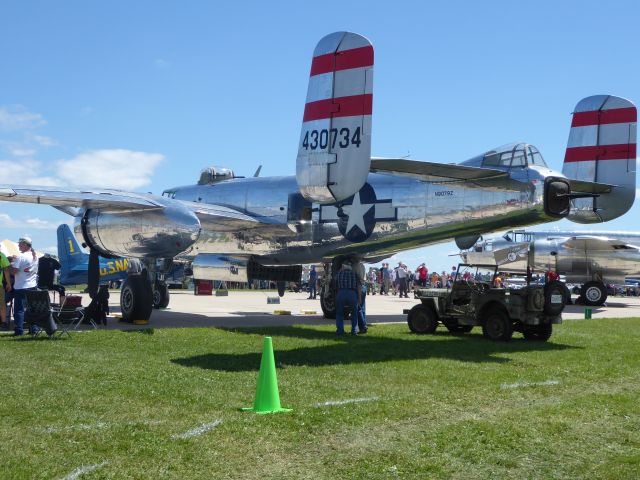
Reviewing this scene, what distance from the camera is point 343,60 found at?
12.3 metres

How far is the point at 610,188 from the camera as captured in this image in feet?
48.8

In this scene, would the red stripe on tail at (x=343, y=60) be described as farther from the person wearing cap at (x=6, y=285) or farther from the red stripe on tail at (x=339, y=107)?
the person wearing cap at (x=6, y=285)

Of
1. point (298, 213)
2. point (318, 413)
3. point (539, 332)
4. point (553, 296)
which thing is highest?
point (298, 213)

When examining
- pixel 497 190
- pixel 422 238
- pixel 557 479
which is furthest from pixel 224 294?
pixel 557 479

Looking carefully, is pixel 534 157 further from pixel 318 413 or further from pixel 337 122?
pixel 318 413

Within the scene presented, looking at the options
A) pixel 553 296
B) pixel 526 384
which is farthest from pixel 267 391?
pixel 553 296

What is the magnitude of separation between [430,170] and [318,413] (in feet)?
22.5

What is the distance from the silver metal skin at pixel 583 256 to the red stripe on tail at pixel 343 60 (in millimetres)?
20466

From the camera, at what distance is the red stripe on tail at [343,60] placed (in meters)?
12.0

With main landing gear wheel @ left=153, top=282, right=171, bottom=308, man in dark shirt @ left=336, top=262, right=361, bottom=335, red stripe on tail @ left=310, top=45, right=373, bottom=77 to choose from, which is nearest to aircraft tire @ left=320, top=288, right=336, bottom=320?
man in dark shirt @ left=336, top=262, right=361, bottom=335

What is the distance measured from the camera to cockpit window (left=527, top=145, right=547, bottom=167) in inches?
561

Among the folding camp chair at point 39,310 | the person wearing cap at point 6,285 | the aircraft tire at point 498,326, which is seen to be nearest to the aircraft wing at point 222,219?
the person wearing cap at point 6,285

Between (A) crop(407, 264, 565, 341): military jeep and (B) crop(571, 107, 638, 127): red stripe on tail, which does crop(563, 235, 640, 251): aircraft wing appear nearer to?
(B) crop(571, 107, 638, 127): red stripe on tail

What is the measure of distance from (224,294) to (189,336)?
72.6ft
